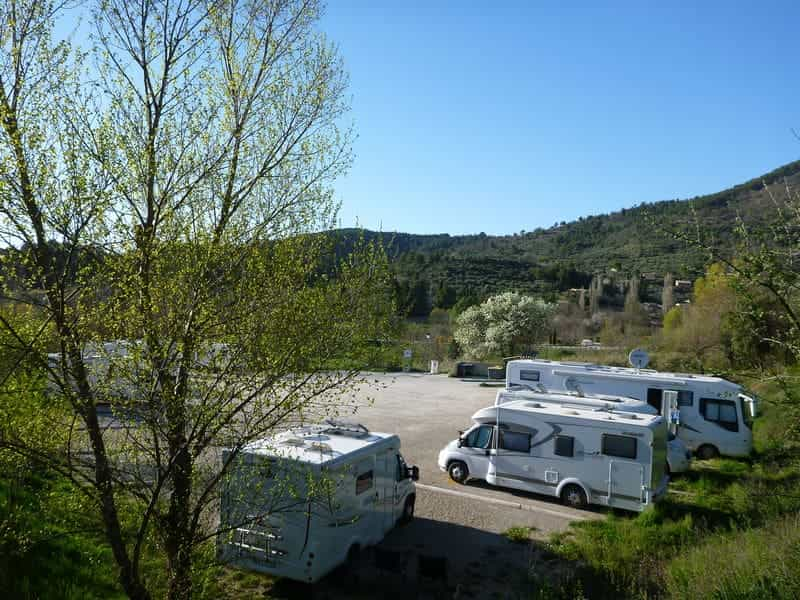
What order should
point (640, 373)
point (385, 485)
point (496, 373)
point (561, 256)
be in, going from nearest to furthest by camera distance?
point (385, 485), point (640, 373), point (496, 373), point (561, 256)

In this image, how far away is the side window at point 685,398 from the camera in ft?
59.5

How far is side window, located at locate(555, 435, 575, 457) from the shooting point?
1342cm

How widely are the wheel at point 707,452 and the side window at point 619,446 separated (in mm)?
6777

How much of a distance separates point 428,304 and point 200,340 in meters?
61.7

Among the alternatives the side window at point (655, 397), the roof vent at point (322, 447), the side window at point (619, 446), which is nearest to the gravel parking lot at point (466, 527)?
the roof vent at point (322, 447)

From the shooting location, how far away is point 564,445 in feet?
44.3

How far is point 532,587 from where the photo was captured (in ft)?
29.8

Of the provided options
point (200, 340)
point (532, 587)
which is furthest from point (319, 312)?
point (532, 587)

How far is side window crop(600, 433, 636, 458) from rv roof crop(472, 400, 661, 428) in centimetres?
33

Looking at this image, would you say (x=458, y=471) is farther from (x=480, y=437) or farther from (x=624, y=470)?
(x=624, y=470)

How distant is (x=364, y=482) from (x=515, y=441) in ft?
18.6

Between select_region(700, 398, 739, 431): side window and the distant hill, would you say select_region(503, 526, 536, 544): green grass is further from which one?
the distant hill

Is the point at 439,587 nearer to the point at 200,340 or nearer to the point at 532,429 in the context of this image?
the point at 200,340

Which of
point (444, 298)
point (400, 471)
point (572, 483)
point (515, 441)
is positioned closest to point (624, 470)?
point (572, 483)
